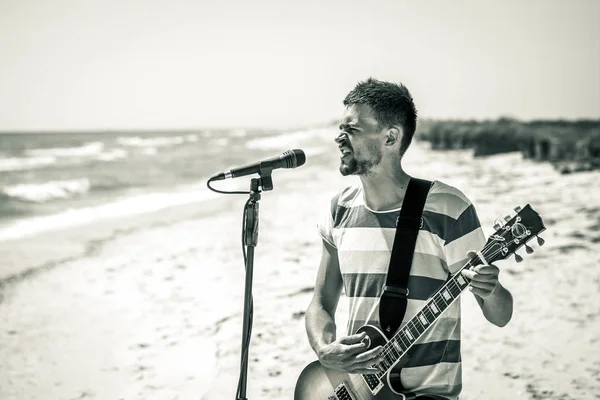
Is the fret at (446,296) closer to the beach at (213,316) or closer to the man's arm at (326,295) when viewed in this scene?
the man's arm at (326,295)

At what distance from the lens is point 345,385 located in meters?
2.45

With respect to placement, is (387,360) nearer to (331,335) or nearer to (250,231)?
(331,335)

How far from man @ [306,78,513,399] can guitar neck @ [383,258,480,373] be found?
4 centimetres

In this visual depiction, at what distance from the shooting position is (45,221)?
13961mm

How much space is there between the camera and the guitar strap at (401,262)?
7.50 feet

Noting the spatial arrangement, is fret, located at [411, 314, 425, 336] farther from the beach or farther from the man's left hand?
the beach

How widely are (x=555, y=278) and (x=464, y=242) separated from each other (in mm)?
4683

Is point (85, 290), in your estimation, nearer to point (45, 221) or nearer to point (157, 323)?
point (157, 323)

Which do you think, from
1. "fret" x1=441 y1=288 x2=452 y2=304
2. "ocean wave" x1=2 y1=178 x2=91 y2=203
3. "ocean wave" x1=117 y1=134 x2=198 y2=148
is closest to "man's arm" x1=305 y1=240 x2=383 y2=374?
"fret" x1=441 y1=288 x2=452 y2=304

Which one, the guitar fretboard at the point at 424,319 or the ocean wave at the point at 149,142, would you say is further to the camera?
the ocean wave at the point at 149,142

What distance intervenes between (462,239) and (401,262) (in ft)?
0.87

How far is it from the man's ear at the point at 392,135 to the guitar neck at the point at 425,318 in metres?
0.66

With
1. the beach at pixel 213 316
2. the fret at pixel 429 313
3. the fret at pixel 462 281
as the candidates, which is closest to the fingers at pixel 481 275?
the fret at pixel 462 281

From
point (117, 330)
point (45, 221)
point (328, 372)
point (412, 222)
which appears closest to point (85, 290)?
point (117, 330)
